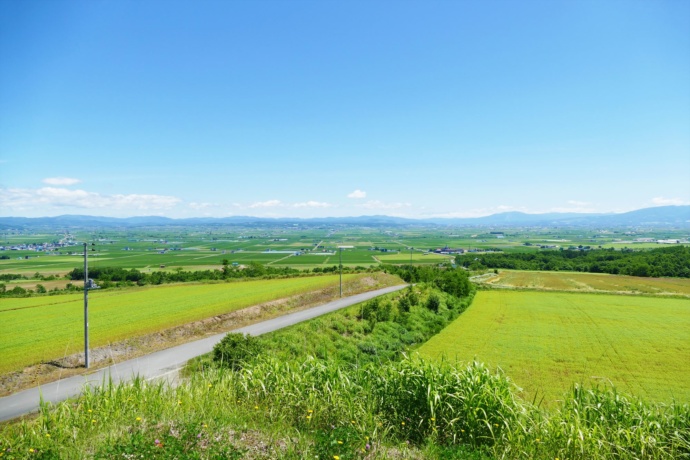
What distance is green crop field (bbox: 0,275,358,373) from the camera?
2006cm

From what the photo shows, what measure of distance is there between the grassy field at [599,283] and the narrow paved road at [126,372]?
56462 millimetres

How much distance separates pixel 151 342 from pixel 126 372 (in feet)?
15.2

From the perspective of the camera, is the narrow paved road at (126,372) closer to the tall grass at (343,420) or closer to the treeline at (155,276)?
the tall grass at (343,420)

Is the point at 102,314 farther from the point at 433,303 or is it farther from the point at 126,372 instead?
the point at 433,303

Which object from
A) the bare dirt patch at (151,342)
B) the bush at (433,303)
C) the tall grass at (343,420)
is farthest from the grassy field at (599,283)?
the tall grass at (343,420)

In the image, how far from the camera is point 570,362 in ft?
90.4

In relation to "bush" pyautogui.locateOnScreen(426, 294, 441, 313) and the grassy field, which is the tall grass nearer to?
"bush" pyautogui.locateOnScreen(426, 294, 441, 313)

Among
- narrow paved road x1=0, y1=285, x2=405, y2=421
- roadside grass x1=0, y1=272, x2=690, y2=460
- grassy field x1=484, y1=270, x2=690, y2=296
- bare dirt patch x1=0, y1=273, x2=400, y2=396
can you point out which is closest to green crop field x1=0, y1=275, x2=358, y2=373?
bare dirt patch x1=0, y1=273, x2=400, y2=396

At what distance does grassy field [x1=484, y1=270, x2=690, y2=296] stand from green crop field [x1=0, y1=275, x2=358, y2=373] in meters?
47.3

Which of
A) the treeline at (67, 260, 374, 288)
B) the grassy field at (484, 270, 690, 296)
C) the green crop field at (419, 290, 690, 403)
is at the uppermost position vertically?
the treeline at (67, 260, 374, 288)

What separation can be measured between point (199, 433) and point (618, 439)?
883 cm

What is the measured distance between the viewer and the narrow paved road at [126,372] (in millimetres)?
13922

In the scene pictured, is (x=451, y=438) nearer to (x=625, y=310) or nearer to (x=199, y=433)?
(x=199, y=433)

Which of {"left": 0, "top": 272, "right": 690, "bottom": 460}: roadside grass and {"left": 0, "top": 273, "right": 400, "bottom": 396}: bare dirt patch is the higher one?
{"left": 0, "top": 272, "right": 690, "bottom": 460}: roadside grass
